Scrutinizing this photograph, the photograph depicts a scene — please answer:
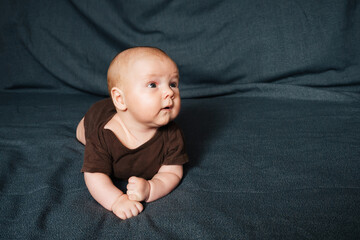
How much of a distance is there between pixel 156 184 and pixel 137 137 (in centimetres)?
14

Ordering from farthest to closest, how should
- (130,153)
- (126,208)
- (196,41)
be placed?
(196,41) < (130,153) < (126,208)

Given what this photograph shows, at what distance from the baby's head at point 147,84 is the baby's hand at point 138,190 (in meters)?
0.15

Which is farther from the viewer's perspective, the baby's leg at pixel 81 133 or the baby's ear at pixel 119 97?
the baby's leg at pixel 81 133

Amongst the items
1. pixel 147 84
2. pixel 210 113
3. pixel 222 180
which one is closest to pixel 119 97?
pixel 147 84

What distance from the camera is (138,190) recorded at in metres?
0.82

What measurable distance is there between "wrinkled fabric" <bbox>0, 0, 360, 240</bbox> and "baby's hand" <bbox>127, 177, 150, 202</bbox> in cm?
4

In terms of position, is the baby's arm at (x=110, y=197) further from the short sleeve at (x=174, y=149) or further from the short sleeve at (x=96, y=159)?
the short sleeve at (x=174, y=149)

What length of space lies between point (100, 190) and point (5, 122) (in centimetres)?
83

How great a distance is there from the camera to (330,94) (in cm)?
161

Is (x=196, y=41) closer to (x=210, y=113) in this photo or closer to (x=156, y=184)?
(x=210, y=113)

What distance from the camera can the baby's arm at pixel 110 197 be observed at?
802 millimetres

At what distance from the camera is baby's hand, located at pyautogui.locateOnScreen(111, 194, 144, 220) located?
0.80 metres

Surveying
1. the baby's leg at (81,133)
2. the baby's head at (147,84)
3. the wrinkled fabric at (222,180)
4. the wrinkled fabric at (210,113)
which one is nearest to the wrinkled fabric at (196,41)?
the wrinkled fabric at (210,113)

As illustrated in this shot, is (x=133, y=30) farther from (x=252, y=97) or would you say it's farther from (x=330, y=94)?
(x=330, y=94)
